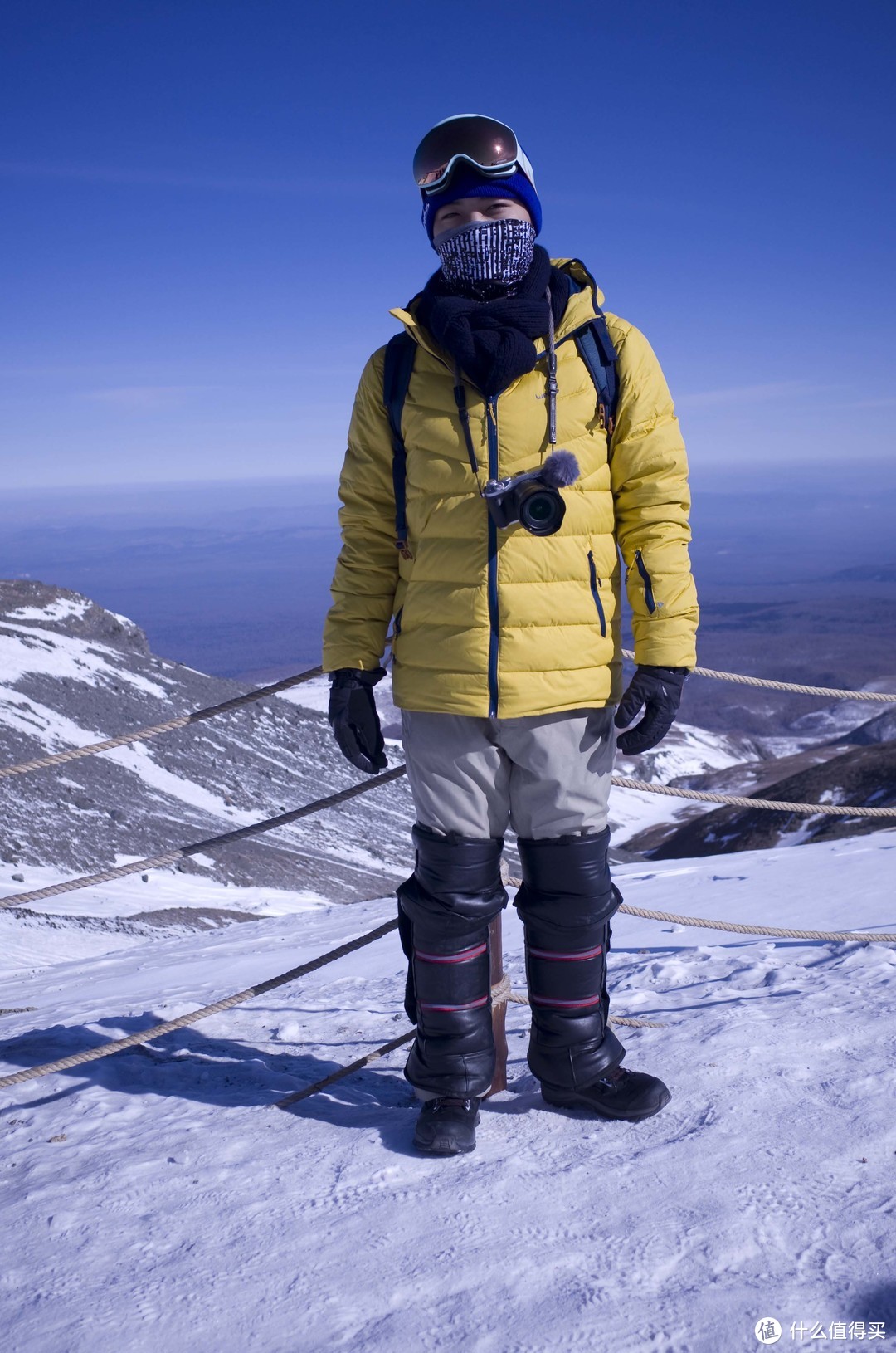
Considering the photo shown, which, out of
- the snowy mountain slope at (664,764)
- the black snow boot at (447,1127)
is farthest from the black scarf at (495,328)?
the snowy mountain slope at (664,764)

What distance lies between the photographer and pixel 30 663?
3891 centimetres

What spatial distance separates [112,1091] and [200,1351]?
188 centimetres

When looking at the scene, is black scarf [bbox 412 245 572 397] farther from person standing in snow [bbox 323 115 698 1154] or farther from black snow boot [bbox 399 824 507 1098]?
black snow boot [bbox 399 824 507 1098]

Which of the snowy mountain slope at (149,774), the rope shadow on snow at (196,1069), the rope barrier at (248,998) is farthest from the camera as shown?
the snowy mountain slope at (149,774)

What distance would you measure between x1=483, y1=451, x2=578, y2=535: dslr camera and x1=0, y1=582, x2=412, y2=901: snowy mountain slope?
62.7 ft

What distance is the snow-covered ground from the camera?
227 cm

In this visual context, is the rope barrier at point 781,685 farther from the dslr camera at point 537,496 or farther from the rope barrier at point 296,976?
the rope barrier at point 296,976

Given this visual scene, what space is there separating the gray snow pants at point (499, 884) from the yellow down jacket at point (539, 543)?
142 millimetres

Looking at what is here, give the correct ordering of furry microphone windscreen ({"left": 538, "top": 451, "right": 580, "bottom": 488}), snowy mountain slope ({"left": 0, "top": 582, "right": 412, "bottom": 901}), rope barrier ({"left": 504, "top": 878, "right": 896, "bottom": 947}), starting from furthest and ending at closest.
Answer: snowy mountain slope ({"left": 0, "top": 582, "right": 412, "bottom": 901}) < rope barrier ({"left": 504, "top": 878, "right": 896, "bottom": 947}) < furry microphone windscreen ({"left": 538, "top": 451, "right": 580, "bottom": 488})

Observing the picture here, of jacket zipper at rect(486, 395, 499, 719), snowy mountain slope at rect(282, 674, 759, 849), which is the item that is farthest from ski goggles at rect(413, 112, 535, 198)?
snowy mountain slope at rect(282, 674, 759, 849)

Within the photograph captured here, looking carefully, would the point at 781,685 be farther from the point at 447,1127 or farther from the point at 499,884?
the point at 447,1127

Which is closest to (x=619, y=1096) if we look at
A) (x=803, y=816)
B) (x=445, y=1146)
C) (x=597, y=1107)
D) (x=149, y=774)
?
(x=597, y=1107)

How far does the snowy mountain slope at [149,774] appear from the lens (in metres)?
24.7

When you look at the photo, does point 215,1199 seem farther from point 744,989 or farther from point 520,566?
point 744,989
